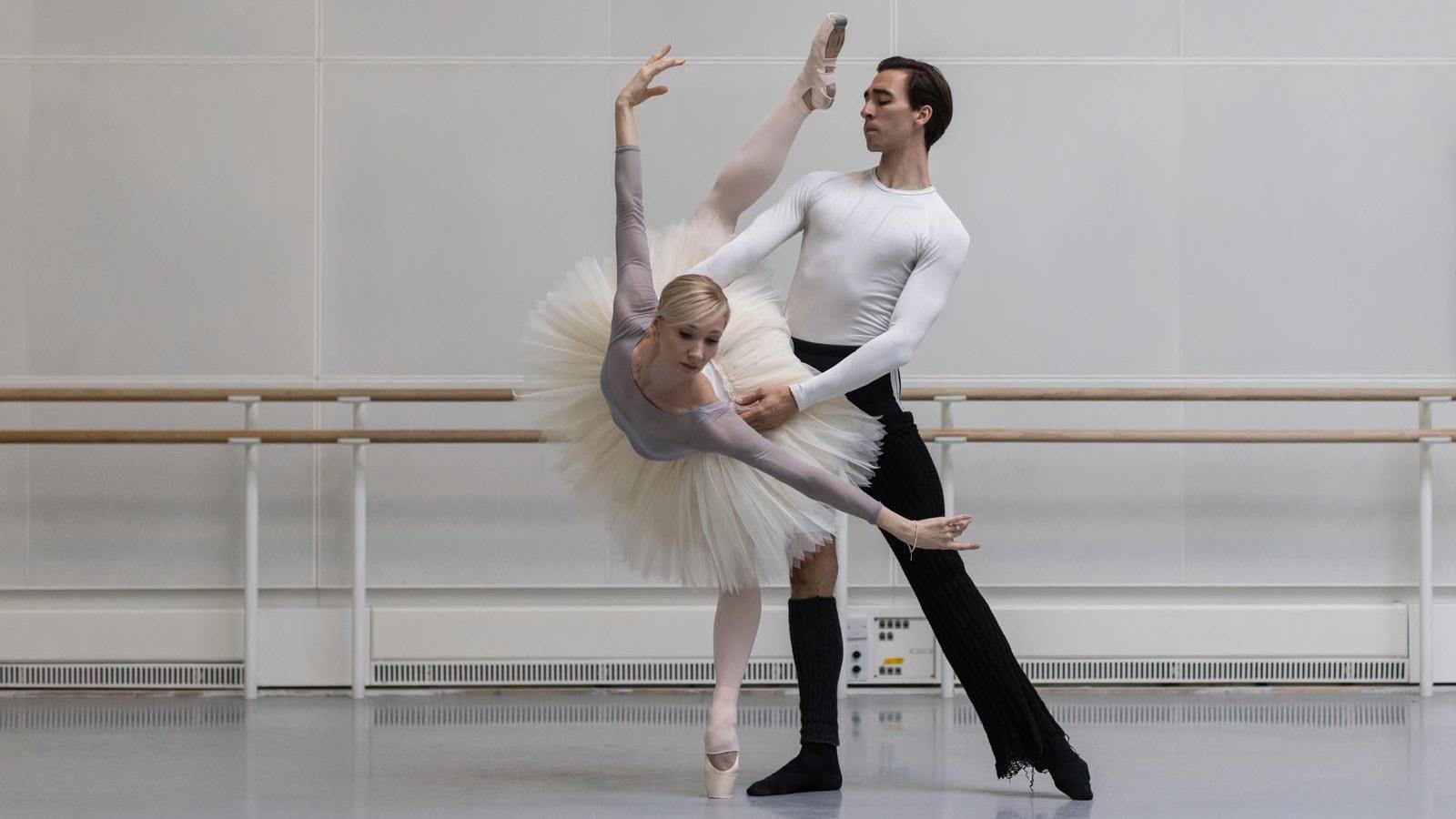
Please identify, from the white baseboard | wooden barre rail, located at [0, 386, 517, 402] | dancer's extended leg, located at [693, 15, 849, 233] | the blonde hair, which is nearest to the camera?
the blonde hair

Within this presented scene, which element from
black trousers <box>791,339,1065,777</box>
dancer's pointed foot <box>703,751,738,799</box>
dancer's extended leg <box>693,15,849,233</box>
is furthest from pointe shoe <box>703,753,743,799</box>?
dancer's extended leg <box>693,15,849,233</box>

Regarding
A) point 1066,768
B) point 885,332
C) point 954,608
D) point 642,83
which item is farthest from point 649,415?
point 1066,768

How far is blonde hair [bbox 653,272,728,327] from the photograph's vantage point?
90.7 inches

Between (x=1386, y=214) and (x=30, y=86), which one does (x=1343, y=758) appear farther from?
(x=30, y=86)

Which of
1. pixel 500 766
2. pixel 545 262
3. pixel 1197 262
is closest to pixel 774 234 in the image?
pixel 500 766

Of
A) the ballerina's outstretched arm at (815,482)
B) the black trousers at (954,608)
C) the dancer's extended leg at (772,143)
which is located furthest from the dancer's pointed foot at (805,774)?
the dancer's extended leg at (772,143)

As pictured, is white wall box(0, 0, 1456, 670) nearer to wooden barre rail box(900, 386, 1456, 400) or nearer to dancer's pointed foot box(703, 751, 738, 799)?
wooden barre rail box(900, 386, 1456, 400)

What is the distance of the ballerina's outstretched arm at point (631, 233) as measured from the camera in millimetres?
2434

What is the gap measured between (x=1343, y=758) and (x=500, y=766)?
176 centimetres

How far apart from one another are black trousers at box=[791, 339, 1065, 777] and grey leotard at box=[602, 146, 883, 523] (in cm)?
26

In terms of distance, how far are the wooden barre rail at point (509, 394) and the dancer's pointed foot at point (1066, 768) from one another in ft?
4.49

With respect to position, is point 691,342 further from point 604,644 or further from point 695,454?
point 604,644

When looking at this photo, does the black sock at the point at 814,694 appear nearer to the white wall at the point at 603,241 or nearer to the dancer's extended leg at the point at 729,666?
the dancer's extended leg at the point at 729,666

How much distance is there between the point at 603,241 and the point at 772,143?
60.5 inches
